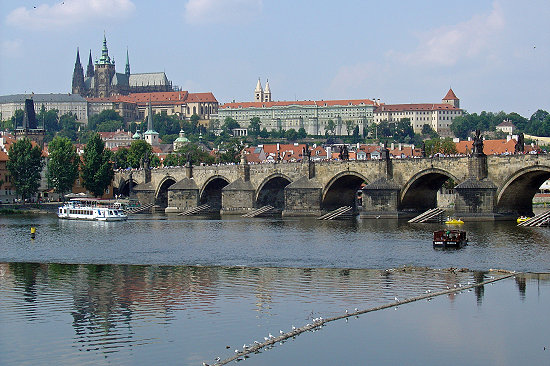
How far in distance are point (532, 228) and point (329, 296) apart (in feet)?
91.9

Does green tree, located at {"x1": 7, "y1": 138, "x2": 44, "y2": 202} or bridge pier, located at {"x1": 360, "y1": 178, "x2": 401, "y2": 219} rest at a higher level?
green tree, located at {"x1": 7, "y1": 138, "x2": 44, "y2": 202}

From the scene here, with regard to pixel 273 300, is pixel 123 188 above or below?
above

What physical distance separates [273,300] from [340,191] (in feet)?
152

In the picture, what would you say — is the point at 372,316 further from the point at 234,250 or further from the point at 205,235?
the point at 205,235

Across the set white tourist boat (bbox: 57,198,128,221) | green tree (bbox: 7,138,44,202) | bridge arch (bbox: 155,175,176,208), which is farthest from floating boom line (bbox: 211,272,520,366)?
green tree (bbox: 7,138,44,202)

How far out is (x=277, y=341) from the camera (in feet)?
82.2

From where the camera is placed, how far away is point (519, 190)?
6169 cm

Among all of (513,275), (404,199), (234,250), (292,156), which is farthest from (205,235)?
(292,156)

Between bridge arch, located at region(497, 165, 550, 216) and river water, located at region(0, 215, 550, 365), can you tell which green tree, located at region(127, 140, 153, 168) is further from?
river water, located at region(0, 215, 550, 365)

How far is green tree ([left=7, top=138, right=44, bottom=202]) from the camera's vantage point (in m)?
94.8

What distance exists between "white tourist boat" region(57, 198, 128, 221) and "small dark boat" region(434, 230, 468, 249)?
122ft

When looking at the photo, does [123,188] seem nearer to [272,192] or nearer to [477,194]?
[272,192]

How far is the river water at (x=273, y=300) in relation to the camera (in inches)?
961

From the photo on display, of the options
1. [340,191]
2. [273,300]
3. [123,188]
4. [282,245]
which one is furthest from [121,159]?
[273,300]
